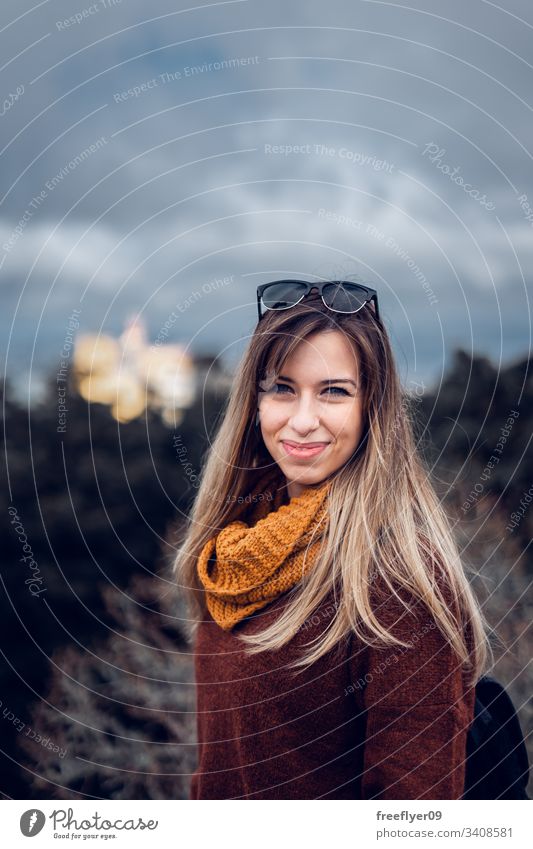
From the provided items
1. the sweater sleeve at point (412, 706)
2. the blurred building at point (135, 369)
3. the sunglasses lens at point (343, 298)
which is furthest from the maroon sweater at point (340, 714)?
the blurred building at point (135, 369)

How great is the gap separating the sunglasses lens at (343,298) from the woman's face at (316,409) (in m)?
0.06

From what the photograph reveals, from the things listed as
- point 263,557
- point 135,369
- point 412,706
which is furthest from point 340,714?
point 135,369

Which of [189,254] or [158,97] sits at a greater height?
[158,97]

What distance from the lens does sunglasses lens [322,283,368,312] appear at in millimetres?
1813

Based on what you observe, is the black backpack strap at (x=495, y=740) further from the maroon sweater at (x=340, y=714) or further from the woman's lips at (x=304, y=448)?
the woman's lips at (x=304, y=448)

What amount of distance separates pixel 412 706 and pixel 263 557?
1.54ft

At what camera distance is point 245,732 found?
6.14 feet

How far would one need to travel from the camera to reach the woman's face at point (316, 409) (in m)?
1.81

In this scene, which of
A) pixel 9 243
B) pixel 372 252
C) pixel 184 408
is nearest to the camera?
pixel 372 252

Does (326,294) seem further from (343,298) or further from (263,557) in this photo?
(263,557)

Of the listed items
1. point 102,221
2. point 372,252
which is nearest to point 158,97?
point 102,221

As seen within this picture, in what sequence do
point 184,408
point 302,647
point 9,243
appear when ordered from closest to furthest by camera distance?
point 302,647 < point 9,243 < point 184,408
